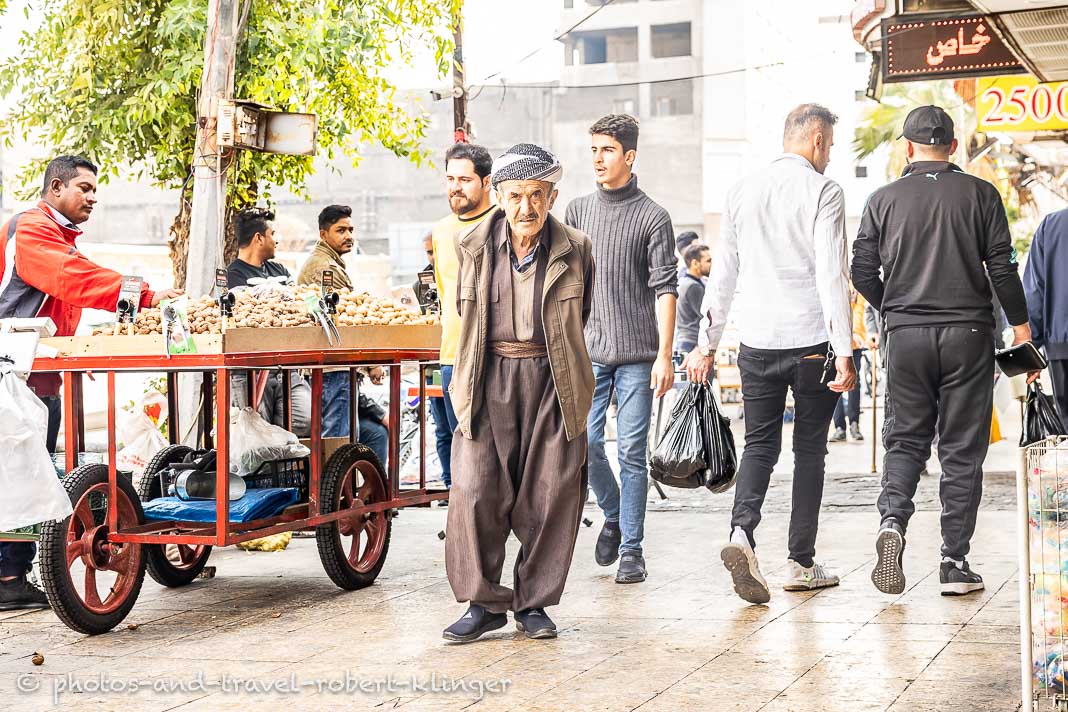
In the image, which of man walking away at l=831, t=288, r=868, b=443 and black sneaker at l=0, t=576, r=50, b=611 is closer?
black sneaker at l=0, t=576, r=50, b=611

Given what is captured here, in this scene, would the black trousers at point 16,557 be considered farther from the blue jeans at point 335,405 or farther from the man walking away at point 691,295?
the man walking away at point 691,295

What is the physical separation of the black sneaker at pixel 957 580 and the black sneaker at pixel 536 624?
70.4 inches

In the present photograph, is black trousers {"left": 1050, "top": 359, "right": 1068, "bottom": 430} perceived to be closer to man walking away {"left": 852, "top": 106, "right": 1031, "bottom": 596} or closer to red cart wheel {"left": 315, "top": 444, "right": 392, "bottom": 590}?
man walking away {"left": 852, "top": 106, "right": 1031, "bottom": 596}

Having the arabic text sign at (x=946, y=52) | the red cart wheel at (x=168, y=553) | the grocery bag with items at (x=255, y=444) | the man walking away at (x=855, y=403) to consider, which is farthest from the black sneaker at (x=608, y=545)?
the man walking away at (x=855, y=403)

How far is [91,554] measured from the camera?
5.44 m

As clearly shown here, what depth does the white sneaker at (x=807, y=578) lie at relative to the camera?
19.5 ft

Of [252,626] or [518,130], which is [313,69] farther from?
[518,130]

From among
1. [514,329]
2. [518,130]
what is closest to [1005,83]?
[514,329]

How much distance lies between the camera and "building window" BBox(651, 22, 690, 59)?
1697 inches

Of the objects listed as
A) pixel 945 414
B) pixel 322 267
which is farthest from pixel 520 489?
pixel 322 267

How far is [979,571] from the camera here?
6.34 metres

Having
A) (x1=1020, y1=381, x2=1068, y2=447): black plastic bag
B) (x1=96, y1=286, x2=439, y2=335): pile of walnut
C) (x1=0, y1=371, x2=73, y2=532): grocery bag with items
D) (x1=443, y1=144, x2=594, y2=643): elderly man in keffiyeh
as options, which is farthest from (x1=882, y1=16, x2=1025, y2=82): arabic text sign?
(x1=0, y1=371, x2=73, y2=532): grocery bag with items

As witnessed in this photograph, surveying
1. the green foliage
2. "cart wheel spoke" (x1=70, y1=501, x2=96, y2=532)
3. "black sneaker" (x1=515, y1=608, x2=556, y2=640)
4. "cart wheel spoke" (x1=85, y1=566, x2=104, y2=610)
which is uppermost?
the green foliage

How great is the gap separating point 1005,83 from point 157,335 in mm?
11263
